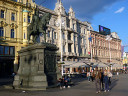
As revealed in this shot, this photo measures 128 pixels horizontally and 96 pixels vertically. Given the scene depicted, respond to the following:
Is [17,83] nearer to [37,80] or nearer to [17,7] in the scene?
[37,80]

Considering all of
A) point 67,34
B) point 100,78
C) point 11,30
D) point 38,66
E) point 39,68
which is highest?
point 67,34

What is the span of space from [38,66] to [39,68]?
0.19m

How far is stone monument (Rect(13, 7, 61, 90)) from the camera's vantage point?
12.8 metres

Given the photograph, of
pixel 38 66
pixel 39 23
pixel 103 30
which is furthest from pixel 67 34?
pixel 38 66

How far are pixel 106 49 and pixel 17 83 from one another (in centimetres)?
5896

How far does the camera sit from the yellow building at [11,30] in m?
33.8

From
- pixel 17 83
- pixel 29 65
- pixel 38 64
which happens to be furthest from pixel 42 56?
pixel 17 83

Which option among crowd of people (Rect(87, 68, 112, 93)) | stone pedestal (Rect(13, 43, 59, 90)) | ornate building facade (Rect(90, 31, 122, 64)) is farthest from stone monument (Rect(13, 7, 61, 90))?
ornate building facade (Rect(90, 31, 122, 64))

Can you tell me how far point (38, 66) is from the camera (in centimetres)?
1323

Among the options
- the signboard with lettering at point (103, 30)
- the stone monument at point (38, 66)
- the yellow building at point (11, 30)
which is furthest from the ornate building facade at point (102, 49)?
the stone monument at point (38, 66)

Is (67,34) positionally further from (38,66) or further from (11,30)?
(38,66)

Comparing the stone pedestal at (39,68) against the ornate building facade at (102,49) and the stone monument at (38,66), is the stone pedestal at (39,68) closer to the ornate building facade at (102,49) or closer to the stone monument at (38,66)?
the stone monument at (38,66)

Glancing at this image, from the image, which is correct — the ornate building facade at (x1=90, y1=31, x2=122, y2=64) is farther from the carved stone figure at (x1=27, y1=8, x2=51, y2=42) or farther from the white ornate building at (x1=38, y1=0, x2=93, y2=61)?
the carved stone figure at (x1=27, y1=8, x2=51, y2=42)

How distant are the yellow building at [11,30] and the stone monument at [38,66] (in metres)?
20.0
